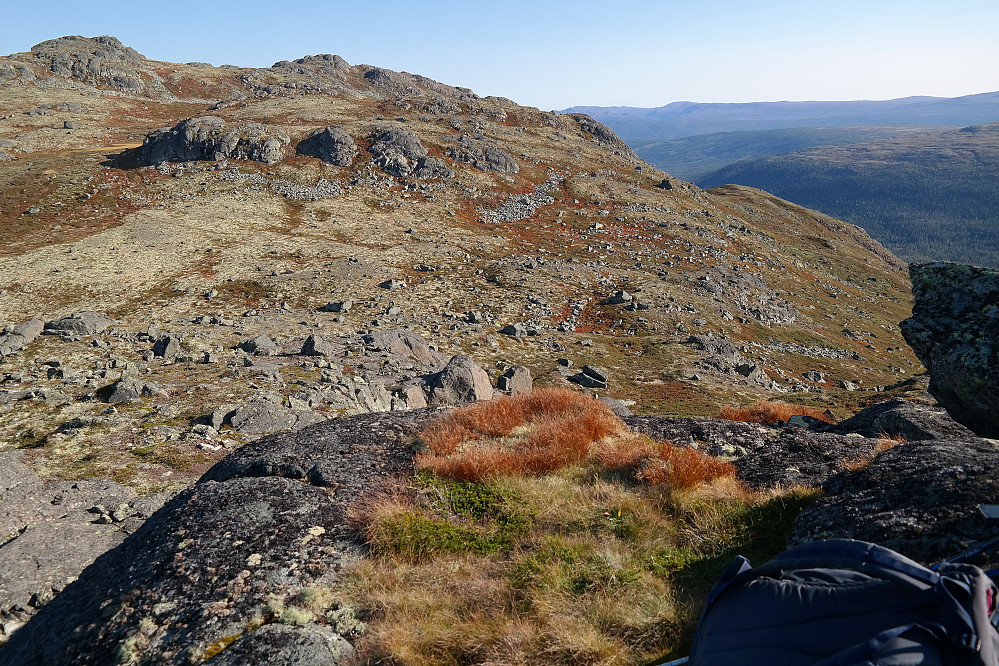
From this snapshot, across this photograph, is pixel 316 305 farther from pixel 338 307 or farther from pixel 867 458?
pixel 867 458

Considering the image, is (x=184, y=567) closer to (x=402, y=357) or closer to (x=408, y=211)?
(x=402, y=357)

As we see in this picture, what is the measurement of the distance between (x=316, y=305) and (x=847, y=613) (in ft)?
118

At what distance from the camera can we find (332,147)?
63656 millimetres

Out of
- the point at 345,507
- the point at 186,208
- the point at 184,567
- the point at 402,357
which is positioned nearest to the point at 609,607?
the point at 345,507

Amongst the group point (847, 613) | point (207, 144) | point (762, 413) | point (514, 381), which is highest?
point (207, 144)

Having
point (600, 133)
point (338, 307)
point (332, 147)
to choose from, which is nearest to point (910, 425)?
point (338, 307)

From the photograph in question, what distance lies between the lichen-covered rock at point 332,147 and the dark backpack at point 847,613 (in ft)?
224

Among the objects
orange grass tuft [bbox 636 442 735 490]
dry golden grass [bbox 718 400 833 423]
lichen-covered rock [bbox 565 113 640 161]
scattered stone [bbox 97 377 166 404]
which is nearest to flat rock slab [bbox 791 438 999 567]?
orange grass tuft [bbox 636 442 735 490]

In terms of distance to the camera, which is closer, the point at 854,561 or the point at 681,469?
the point at 854,561

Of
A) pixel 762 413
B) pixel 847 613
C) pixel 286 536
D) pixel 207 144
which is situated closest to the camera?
pixel 847 613

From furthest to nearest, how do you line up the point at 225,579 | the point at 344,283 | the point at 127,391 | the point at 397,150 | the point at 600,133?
the point at 600,133 < the point at 397,150 < the point at 344,283 < the point at 127,391 < the point at 225,579

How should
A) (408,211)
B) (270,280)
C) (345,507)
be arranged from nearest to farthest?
(345,507) → (270,280) → (408,211)

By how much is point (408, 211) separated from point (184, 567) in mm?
55771

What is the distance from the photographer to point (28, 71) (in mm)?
106938
